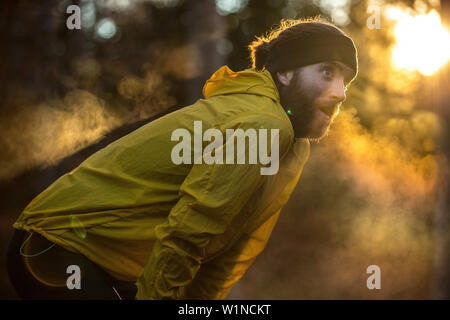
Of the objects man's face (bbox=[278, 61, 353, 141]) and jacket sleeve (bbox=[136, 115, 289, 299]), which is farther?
man's face (bbox=[278, 61, 353, 141])

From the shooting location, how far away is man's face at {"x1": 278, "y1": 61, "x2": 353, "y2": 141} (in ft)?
5.59

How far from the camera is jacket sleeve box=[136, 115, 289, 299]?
1251mm

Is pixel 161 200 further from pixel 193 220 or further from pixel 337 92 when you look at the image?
pixel 337 92

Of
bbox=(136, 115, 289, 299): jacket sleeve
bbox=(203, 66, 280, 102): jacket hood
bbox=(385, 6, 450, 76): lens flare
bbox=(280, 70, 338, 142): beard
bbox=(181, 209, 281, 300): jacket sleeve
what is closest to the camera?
bbox=(136, 115, 289, 299): jacket sleeve

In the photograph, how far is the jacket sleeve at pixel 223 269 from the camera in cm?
195

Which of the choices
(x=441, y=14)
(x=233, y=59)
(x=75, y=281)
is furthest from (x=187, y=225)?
(x=233, y=59)

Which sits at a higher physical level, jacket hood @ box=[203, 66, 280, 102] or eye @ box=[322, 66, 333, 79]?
eye @ box=[322, 66, 333, 79]

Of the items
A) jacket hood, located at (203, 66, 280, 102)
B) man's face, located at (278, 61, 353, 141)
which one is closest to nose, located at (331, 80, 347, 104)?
man's face, located at (278, 61, 353, 141)

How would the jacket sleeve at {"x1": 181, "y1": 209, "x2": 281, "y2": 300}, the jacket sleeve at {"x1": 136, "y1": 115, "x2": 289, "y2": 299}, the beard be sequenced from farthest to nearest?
the jacket sleeve at {"x1": 181, "y1": 209, "x2": 281, "y2": 300} < the beard < the jacket sleeve at {"x1": 136, "y1": 115, "x2": 289, "y2": 299}

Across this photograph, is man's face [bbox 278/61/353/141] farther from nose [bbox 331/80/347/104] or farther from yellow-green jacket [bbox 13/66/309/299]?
yellow-green jacket [bbox 13/66/309/299]

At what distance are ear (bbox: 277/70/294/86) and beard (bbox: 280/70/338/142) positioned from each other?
0.02 metres

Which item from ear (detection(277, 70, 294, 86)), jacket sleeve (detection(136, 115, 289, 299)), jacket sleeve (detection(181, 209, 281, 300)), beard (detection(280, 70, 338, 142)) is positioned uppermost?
ear (detection(277, 70, 294, 86))

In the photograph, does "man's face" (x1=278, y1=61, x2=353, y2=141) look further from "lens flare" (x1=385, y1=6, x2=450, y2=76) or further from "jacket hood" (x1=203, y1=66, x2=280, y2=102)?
"lens flare" (x1=385, y1=6, x2=450, y2=76)

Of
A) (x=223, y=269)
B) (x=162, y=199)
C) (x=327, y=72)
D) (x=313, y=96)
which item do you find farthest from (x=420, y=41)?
(x=162, y=199)
